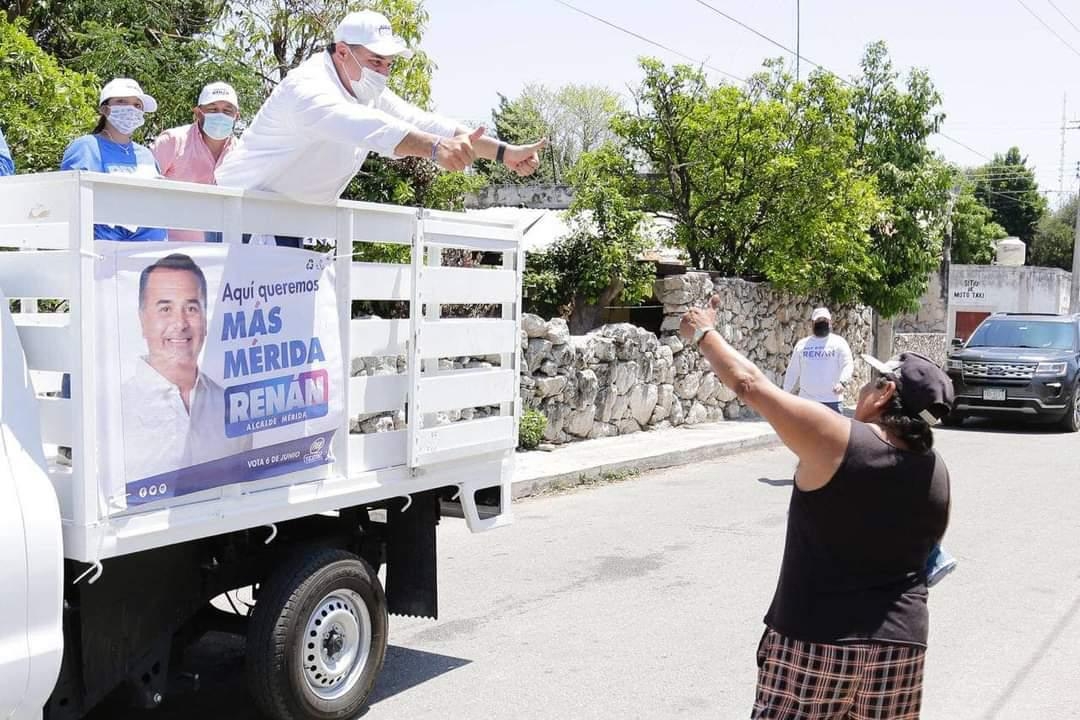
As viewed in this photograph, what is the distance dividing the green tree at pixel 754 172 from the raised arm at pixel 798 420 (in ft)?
46.9

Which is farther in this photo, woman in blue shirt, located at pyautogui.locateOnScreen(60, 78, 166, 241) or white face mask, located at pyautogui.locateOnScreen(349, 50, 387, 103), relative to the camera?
woman in blue shirt, located at pyautogui.locateOnScreen(60, 78, 166, 241)

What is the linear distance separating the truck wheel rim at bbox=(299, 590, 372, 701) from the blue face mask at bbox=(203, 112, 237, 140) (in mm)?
2510

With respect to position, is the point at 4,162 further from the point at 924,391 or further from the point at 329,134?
the point at 924,391

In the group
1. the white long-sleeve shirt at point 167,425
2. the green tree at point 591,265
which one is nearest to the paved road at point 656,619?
the white long-sleeve shirt at point 167,425

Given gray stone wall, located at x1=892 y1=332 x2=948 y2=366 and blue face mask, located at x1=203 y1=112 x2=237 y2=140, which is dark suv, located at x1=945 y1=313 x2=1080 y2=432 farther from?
blue face mask, located at x1=203 y1=112 x2=237 y2=140

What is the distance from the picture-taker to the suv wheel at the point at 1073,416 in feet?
58.7

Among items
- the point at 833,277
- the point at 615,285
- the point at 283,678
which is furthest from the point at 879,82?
the point at 283,678

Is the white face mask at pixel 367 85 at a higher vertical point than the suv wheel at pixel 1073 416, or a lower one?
higher

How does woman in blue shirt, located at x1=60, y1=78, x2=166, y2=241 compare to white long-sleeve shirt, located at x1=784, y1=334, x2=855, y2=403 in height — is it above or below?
above

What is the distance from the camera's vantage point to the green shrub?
1268cm

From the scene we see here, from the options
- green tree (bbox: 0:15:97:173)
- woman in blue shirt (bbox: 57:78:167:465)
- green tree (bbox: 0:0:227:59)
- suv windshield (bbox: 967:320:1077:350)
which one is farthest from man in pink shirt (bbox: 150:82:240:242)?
suv windshield (bbox: 967:320:1077:350)

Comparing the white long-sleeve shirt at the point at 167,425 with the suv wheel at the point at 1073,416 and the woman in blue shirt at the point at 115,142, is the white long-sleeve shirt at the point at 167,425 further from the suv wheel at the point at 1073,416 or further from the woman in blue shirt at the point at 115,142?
the suv wheel at the point at 1073,416

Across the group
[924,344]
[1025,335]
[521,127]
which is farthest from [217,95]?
[521,127]

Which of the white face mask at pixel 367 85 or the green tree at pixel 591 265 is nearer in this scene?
the white face mask at pixel 367 85
